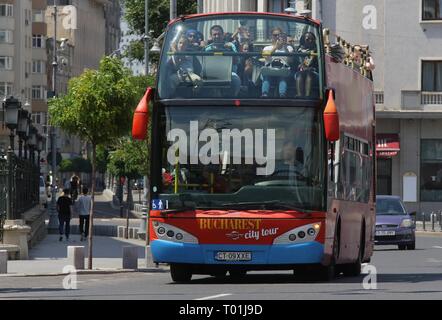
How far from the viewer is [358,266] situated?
31281 mm

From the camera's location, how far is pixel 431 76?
77312mm

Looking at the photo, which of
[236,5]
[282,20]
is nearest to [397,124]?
[236,5]

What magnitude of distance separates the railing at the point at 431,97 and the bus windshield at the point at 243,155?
5113cm

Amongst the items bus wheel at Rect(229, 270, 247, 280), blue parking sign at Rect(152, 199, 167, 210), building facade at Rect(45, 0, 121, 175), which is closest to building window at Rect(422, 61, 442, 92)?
bus wheel at Rect(229, 270, 247, 280)

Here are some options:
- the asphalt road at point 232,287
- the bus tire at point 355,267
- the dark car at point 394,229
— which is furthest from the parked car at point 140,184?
the bus tire at point 355,267

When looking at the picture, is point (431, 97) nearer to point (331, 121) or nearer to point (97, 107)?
point (97, 107)

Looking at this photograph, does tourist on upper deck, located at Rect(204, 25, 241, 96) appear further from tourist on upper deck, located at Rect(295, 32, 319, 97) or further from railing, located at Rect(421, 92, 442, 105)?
railing, located at Rect(421, 92, 442, 105)

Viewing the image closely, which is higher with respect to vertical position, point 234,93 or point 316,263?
point 234,93

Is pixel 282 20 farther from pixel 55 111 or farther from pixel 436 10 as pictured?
pixel 436 10

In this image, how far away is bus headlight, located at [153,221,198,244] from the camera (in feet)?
85.8

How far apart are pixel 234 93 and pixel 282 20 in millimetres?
1478

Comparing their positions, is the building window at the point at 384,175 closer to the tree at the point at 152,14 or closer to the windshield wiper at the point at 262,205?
the tree at the point at 152,14

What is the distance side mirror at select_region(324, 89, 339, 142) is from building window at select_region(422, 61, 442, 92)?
52064 millimetres

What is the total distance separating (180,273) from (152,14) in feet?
240
